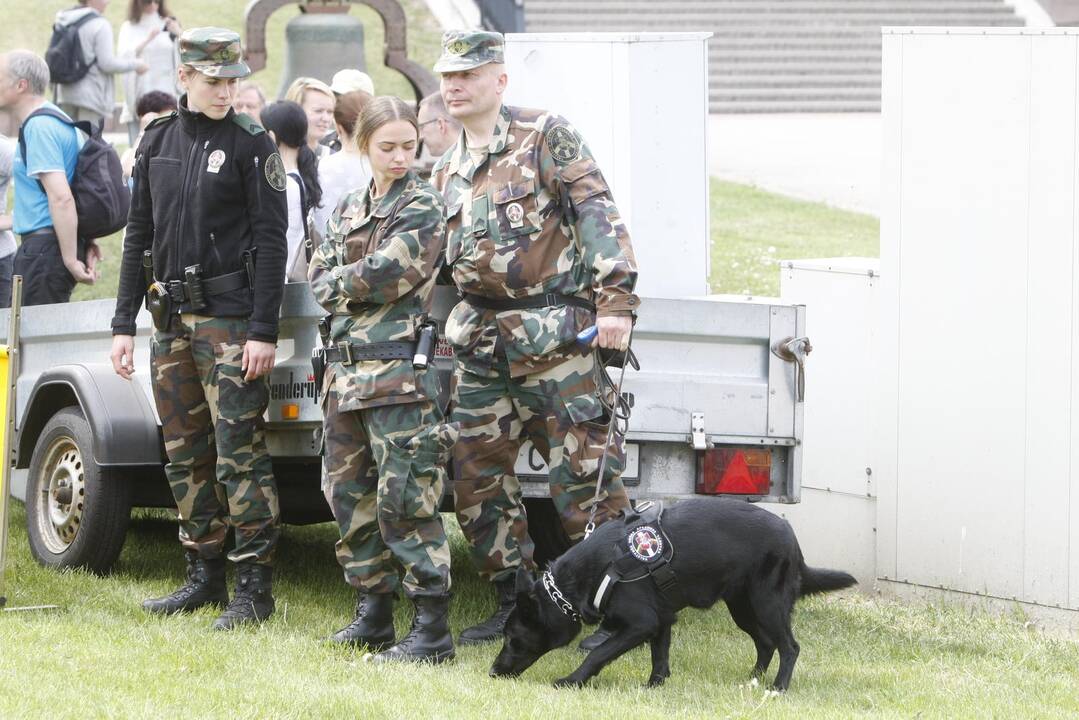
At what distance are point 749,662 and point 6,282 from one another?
436 cm

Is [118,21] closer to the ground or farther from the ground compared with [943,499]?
farther from the ground

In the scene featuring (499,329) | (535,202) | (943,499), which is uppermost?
(535,202)

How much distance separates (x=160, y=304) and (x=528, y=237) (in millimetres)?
1307

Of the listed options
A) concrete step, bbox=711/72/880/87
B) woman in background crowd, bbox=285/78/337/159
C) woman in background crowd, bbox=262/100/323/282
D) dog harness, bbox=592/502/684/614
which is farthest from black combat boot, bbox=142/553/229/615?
concrete step, bbox=711/72/880/87

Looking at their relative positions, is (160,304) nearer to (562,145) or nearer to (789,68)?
(562,145)

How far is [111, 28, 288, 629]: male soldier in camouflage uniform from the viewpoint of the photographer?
5238mm

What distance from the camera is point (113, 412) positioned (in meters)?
5.76

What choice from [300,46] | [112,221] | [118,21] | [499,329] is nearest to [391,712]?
[499,329]

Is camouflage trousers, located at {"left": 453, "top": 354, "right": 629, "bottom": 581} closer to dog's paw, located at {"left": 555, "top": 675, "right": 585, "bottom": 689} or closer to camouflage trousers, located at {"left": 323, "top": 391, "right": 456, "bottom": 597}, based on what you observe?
camouflage trousers, located at {"left": 323, "top": 391, "right": 456, "bottom": 597}

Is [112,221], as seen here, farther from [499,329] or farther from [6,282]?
[499,329]

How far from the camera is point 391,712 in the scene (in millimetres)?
4258

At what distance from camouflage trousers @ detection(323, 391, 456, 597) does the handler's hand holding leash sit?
0.50m

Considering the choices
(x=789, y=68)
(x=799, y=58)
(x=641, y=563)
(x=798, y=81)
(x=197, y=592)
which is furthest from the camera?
(x=799, y=58)

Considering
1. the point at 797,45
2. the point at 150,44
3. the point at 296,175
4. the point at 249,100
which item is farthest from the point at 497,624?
the point at 797,45
